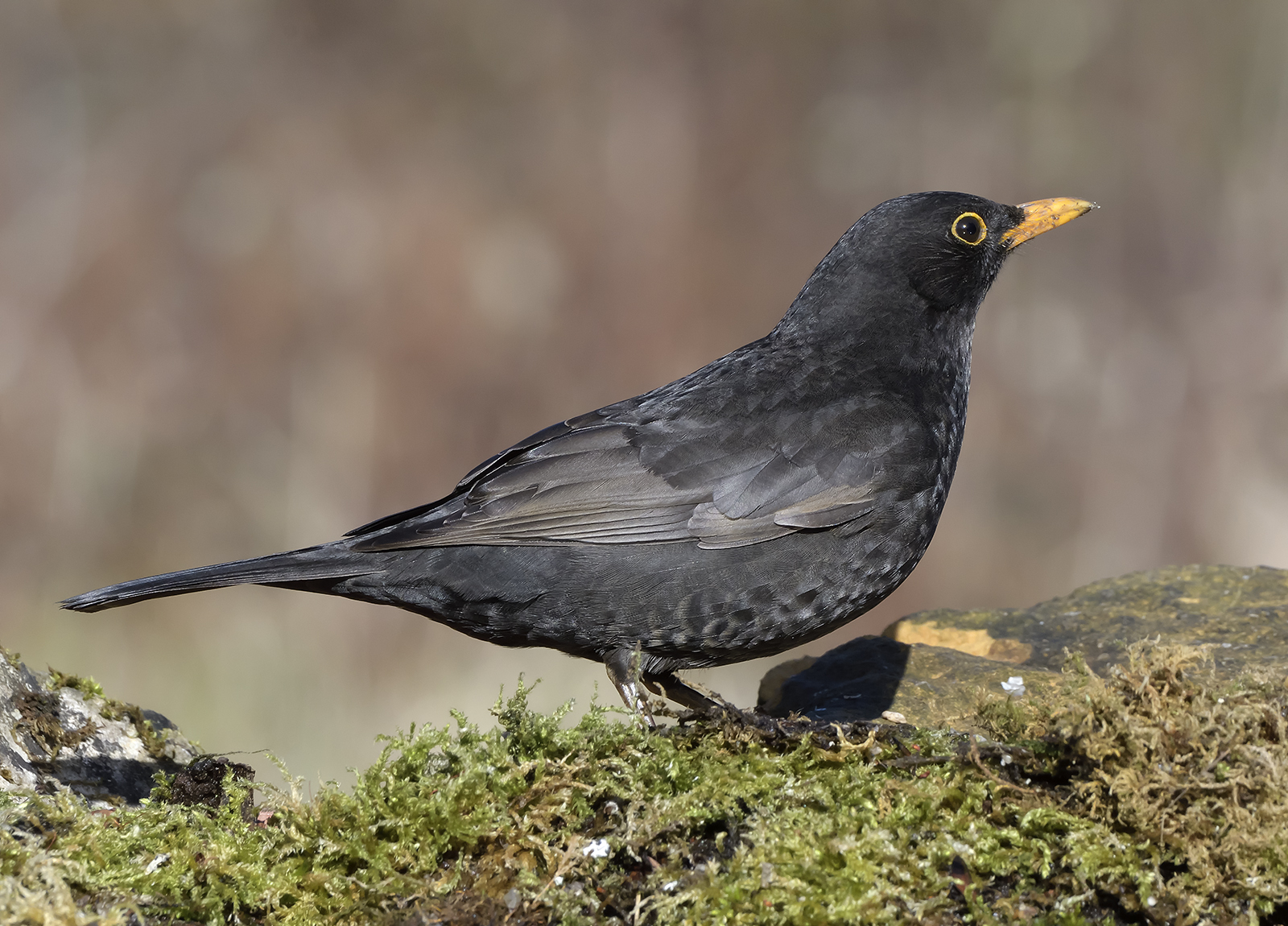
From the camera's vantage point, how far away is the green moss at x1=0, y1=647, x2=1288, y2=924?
204 centimetres

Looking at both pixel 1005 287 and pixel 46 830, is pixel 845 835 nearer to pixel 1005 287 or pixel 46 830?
pixel 46 830

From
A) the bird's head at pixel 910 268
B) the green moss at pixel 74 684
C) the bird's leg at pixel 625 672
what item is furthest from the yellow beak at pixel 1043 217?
the green moss at pixel 74 684

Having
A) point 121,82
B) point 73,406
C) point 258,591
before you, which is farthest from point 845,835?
point 121,82

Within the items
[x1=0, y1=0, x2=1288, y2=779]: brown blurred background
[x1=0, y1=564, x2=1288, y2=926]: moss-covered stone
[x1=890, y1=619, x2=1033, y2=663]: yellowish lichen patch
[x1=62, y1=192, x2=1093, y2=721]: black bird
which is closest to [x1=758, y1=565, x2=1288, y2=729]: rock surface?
[x1=890, y1=619, x2=1033, y2=663]: yellowish lichen patch

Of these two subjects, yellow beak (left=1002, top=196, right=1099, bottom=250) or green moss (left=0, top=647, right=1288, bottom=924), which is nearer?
green moss (left=0, top=647, right=1288, bottom=924)

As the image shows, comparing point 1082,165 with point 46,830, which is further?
point 1082,165

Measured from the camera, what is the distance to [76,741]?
342 cm

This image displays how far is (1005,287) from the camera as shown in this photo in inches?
339

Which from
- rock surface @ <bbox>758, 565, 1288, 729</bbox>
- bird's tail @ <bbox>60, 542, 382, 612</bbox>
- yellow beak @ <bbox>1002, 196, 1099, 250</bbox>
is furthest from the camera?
yellow beak @ <bbox>1002, 196, 1099, 250</bbox>

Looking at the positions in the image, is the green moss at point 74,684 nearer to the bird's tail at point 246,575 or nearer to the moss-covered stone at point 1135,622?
the bird's tail at point 246,575

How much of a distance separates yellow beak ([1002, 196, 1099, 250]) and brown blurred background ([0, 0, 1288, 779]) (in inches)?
149

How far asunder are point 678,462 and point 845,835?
168 centimetres

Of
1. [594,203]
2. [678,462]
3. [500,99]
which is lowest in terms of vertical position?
[678,462]

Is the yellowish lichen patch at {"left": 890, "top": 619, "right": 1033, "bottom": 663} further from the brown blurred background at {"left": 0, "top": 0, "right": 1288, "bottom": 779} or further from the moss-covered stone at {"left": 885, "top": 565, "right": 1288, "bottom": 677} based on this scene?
the brown blurred background at {"left": 0, "top": 0, "right": 1288, "bottom": 779}
